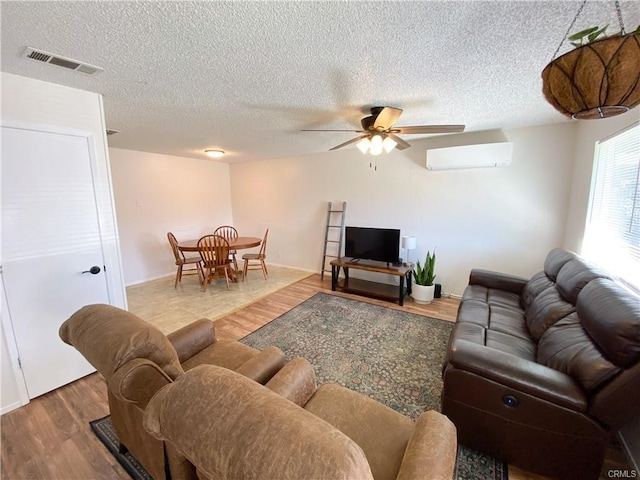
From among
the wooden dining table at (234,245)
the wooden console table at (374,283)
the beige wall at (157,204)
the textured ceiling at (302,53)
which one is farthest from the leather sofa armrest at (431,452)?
the beige wall at (157,204)

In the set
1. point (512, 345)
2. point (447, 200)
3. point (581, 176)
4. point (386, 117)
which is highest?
point (386, 117)

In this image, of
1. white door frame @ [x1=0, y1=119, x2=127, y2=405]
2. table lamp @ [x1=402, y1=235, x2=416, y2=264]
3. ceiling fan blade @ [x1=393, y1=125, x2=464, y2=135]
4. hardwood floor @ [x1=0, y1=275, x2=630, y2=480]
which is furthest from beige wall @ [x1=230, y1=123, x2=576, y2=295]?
white door frame @ [x1=0, y1=119, x2=127, y2=405]

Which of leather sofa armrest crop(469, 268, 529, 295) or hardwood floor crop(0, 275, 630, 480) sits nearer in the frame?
hardwood floor crop(0, 275, 630, 480)

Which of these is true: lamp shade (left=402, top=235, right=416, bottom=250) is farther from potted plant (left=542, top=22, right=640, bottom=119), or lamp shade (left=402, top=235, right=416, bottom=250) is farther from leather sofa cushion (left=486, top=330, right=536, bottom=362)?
potted plant (left=542, top=22, right=640, bottom=119)

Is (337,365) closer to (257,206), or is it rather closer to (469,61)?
(469,61)

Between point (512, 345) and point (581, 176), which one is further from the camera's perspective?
point (581, 176)

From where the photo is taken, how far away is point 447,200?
12.6 ft

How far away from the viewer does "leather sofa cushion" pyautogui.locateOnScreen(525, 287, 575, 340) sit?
1.92 metres

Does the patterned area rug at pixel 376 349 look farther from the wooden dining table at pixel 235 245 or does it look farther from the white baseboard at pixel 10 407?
the white baseboard at pixel 10 407

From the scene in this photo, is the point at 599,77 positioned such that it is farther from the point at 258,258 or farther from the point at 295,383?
the point at 258,258

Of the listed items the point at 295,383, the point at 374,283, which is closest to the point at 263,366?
the point at 295,383

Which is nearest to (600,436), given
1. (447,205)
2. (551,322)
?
(551,322)

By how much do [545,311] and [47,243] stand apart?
393 cm

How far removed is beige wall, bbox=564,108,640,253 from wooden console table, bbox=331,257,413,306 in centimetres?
184
